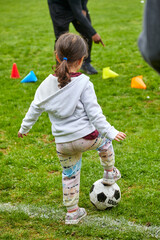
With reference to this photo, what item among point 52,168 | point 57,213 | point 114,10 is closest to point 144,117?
point 52,168

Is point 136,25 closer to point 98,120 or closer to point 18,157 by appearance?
point 18,157

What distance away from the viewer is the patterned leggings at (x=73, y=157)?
300cm

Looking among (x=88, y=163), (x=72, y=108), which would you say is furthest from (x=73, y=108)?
(x=88, y=163)

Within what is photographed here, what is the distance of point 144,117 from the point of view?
18.4 feet

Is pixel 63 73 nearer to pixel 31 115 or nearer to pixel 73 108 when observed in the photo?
pixel 73 108

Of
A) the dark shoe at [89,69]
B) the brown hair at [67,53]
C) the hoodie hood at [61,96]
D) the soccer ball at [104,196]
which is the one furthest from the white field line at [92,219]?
the dark shoe at [89,69]

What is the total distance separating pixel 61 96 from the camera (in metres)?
2.90

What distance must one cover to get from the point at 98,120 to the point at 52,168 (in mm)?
1589

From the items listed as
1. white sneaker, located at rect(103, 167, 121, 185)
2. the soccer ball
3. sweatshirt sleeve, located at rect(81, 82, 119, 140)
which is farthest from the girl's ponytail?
the soccer ball

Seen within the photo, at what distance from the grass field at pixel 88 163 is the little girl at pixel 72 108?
515 mm

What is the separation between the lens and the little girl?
113 inches

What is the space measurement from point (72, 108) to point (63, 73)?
287 millimetres

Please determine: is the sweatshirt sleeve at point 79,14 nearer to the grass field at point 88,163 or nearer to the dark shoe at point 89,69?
the grass field at point 88,163

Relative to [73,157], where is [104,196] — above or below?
below
